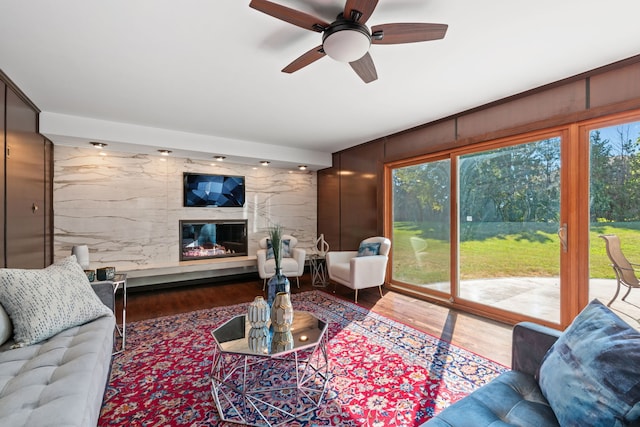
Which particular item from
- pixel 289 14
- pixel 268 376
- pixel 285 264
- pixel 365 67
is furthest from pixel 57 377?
pixel 285 264

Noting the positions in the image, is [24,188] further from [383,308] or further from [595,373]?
[595,373]

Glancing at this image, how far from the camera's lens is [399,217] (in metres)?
4.45

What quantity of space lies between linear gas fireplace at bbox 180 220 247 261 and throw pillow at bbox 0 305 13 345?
3183mm

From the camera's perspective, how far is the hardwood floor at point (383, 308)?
8.66 ft

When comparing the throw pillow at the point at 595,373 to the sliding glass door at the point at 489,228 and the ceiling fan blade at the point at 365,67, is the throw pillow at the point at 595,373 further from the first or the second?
the sliding glass door at the point at 489,228

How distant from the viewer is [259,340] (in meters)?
1.80

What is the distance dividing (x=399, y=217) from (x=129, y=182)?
418cm

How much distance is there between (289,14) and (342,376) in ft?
7.54

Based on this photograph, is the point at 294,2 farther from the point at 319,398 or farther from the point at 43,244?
the point at 43,244

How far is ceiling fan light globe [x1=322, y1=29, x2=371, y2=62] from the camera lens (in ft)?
5.49

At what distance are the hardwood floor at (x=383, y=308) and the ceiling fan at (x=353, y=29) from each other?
242 cm

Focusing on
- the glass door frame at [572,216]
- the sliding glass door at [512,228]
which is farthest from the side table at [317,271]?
the glass door frame at [572,216]

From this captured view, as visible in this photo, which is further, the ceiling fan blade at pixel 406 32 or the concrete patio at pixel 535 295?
the concrete patio at pixel 535 295

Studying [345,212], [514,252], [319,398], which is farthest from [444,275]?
[319,398]
